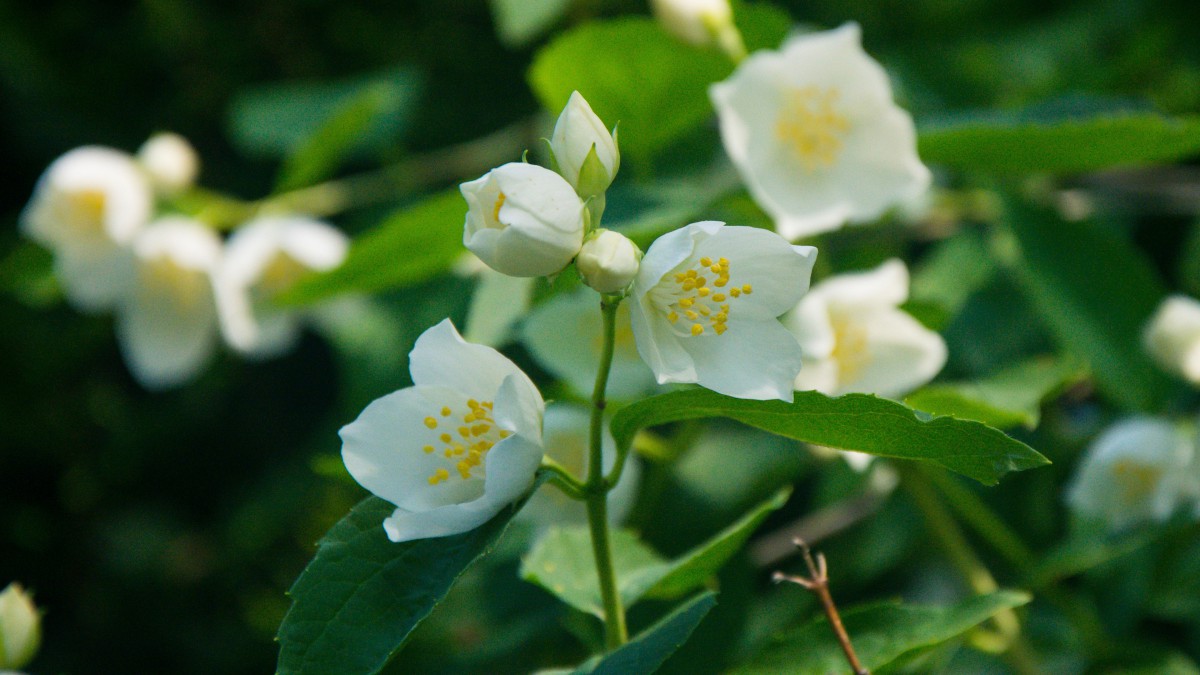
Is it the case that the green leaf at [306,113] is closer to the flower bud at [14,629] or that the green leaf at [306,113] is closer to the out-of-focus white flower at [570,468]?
the out-of-focus white flower at [570,468]

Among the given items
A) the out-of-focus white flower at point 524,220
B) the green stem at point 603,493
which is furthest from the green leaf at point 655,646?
the out-of-focus white flower at point 524,220

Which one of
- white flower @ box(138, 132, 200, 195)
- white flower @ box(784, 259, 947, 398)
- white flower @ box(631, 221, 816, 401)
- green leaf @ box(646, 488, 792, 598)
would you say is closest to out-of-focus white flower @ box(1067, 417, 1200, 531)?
white flower @ box(784, 259, 947, 398)

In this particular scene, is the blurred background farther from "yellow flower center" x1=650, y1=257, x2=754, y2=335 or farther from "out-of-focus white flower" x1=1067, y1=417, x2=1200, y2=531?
"yellow flower center" x1=650, y1=257, x2=754, y2=335

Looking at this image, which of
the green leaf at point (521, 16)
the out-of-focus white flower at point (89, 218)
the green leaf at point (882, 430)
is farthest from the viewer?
the out-of-focus white flower at point (89, 218)

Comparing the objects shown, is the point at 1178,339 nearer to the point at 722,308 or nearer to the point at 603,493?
the point at 722,308

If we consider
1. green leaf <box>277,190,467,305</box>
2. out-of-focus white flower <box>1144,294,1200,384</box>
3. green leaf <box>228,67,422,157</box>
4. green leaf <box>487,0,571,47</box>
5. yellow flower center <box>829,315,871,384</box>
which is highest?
green leaf <box>487,0,571,47</box>

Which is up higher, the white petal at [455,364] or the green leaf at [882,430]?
the white petal at [455,364]

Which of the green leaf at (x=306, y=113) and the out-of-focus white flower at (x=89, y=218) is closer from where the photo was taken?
the out-of-focus white flower at (x=89, y=218)
